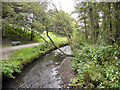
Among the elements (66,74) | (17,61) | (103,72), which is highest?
(103,72)

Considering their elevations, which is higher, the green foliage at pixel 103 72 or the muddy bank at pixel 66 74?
the green foliage at pixel 103 72

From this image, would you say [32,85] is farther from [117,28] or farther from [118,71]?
[117,28]

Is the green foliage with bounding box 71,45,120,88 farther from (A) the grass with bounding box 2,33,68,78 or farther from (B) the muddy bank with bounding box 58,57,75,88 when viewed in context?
(A) the grass with bounding box 2,33,68,78

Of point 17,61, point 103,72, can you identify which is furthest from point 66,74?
point 17,61

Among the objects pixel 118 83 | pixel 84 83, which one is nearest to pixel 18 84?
pixel 84 83

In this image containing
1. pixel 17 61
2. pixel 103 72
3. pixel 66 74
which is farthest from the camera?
pixel 17 61

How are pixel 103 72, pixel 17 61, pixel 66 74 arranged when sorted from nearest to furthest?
pixel 103 72 < pixel 66 74 < pixel 17 61

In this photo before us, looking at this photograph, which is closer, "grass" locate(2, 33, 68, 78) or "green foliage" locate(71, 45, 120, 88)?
"green foliage" locate(71, 45, 120, 88)

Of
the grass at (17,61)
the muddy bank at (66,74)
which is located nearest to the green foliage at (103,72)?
the muddy bank at (66,74)

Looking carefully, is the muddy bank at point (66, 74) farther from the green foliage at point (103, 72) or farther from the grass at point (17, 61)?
the grass at point (17, 61)

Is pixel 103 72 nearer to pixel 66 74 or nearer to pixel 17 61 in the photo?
pixel 66 74

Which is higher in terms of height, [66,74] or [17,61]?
[17,61]

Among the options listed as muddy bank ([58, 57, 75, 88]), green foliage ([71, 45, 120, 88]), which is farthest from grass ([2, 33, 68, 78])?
green foliage ([71, 45, 120, 88])

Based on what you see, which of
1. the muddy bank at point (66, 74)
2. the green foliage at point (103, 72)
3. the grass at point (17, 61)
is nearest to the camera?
the green foliage at point (103, 72)
